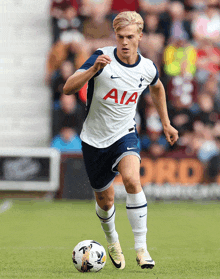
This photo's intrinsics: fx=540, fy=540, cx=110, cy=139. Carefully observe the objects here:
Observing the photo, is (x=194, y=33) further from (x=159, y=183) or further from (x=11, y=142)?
(x=11, y=142)

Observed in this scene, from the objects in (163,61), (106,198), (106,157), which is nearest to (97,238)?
(106,198)

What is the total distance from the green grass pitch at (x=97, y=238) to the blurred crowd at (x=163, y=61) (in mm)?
1523

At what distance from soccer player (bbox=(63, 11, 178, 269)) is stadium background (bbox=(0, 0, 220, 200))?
5.86m

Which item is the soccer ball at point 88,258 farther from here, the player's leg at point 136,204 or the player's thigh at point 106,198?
the player's thigh at point 106,198

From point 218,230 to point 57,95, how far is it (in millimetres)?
5675

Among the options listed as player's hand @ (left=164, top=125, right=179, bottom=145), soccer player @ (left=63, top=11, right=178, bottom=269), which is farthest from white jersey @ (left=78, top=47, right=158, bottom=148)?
player's hand @ (left=164, top=125, right=179, bottom=145)

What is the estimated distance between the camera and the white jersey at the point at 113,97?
4.72m

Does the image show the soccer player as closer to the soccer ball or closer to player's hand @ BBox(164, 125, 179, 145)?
player's hand @ BBox(164, 125, 179, 145)

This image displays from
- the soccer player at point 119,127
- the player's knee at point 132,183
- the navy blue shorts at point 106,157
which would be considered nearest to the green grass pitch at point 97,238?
the soccer player at point 119,127

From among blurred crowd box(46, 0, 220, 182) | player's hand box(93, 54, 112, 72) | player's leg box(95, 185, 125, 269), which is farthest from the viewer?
blurred crowd box(46, 0, 220, 182)

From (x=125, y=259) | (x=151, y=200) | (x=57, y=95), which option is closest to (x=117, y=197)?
(x=151, y=200)

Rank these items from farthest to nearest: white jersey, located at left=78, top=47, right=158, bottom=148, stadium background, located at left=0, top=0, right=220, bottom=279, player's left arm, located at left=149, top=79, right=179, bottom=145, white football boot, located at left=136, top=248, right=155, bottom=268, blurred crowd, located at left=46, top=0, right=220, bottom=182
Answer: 1. blurred crowd, located at left=46, top=0, right=220, bottom=182
2. stadium background, located at left=0, top=0, right=220, bottom=279
3. player's left arm, located at left=149, top=79, right=179, bottom=145
4. white jersey, located at left=78, top=47, right=158, bottom=148
5. white football boot, located at left=136, top=248, right=155, bottom=268

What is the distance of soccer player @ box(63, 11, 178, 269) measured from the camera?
4543 millimetres

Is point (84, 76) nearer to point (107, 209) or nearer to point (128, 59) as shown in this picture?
point (128, 59)
